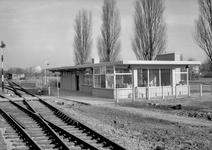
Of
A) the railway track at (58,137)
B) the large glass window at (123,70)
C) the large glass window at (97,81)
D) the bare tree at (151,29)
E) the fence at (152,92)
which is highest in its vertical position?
the bare tree at (151,29)

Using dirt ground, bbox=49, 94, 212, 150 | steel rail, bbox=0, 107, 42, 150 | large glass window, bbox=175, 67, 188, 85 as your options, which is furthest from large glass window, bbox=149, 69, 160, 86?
steel rail, bbox=0, 107, 42, 150

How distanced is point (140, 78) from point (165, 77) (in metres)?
2.93

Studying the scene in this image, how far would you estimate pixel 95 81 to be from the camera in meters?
23.9

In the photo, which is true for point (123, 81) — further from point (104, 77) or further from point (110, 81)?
point (104, 77)

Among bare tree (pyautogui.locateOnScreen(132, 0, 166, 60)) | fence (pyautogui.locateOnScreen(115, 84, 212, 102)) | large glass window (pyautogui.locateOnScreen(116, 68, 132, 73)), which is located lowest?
fence (pyautogui.locateOnScreen(115, 84, 212, 102))

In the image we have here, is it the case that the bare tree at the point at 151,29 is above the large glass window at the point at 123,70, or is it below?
above

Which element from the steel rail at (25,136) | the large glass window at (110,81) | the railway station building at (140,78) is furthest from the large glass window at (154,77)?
the steel rail at (25,136)

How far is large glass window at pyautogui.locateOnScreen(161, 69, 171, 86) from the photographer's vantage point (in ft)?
75.1

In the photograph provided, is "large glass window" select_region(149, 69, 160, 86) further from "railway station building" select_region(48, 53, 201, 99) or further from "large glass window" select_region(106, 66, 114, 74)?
"large glass window" select_region(106, 66, 114, 74)

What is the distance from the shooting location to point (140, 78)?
2169 cm

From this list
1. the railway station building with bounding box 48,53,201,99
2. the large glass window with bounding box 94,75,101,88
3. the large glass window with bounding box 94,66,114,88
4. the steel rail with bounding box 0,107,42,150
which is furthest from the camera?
the large glass window with bounding box 94,75,101,88

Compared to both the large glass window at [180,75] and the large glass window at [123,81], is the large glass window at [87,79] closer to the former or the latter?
the large glass window at [123,81]

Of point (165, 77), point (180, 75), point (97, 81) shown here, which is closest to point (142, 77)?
point (165, 77)

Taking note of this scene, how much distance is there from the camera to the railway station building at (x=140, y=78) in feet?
67.6
